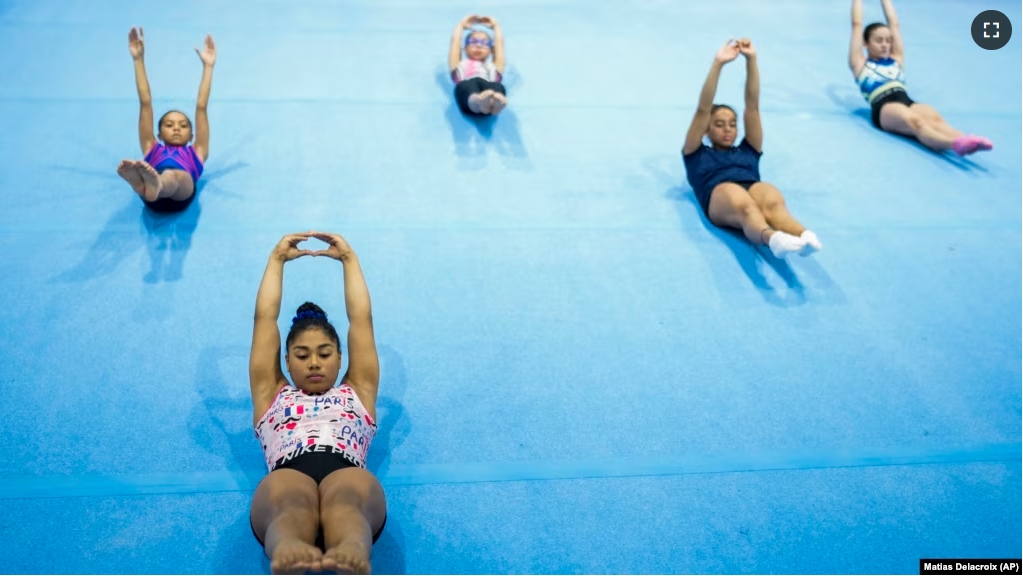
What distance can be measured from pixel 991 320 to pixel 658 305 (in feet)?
5.12

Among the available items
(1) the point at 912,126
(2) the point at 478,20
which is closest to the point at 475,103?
(2) the point at 478,20

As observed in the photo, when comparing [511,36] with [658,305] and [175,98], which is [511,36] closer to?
[175,98]

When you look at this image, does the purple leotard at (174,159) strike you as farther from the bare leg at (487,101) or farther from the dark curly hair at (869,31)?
the dark curly hair at (869,31)

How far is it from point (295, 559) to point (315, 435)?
55 centimetres

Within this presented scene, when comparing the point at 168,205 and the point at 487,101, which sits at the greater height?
the point at 487,101

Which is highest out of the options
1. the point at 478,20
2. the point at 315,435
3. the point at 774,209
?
the point at 478,20

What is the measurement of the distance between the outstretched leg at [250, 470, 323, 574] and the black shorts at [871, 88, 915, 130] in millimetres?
4581

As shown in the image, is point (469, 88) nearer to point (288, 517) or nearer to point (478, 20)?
point (478, 20)

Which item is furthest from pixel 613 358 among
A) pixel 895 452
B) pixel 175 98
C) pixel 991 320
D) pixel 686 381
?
pixel 175 98

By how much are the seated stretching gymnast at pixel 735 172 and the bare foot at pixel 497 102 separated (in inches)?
44.3

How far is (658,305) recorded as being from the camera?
3660 millimetres

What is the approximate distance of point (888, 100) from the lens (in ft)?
17.6

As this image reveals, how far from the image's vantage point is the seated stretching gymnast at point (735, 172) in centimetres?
392

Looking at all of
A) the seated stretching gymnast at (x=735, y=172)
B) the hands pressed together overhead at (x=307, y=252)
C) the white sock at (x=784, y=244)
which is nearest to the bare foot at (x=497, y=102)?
the seated stretching gymnast at (x=735, y=172)
